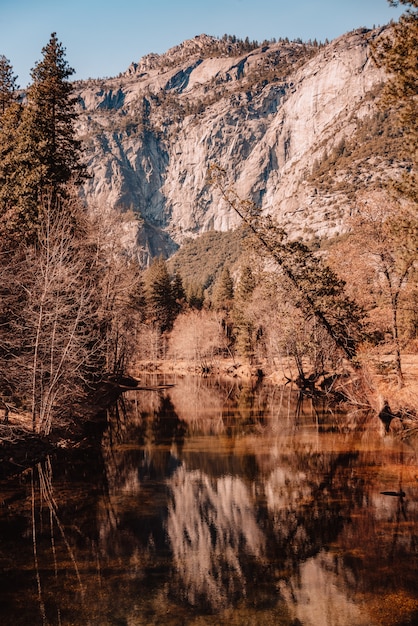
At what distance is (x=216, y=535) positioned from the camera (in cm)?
1338

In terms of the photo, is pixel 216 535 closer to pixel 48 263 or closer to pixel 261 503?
pixel 261 503

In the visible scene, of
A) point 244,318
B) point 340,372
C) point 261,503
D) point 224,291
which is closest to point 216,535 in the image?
point 261,503

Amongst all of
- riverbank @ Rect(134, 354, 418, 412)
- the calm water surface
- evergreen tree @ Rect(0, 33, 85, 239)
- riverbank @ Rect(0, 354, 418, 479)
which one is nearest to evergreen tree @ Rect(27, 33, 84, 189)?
evergreen tree @ Rect(0, 33, 85, 239)

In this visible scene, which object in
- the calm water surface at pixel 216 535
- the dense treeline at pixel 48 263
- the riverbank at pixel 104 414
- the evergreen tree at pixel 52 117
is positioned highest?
the evergreen tree at pixel 52 117

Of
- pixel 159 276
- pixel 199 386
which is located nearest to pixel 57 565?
pixel 199 386

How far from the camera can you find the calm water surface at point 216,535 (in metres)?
9.70

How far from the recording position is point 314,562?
38.2 feet

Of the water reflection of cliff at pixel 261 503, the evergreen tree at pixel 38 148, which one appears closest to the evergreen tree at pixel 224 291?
the evergreen tree at pixel 38 148

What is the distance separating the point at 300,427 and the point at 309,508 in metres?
13.6

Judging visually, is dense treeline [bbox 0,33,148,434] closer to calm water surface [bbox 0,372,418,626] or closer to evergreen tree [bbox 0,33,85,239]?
evergreen tree [bbox 0,33,85,239]

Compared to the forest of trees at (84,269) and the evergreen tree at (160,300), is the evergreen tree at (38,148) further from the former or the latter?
the evergreen tree at (160,300)

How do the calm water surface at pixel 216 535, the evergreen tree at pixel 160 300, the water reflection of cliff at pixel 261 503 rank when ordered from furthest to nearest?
the evergreen tree at pixel 160 300, the water reflection of cliff at pixel 261 503, the calm water surface at pixel 216 535

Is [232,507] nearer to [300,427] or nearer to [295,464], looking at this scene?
[295,464]

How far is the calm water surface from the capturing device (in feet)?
31.8
